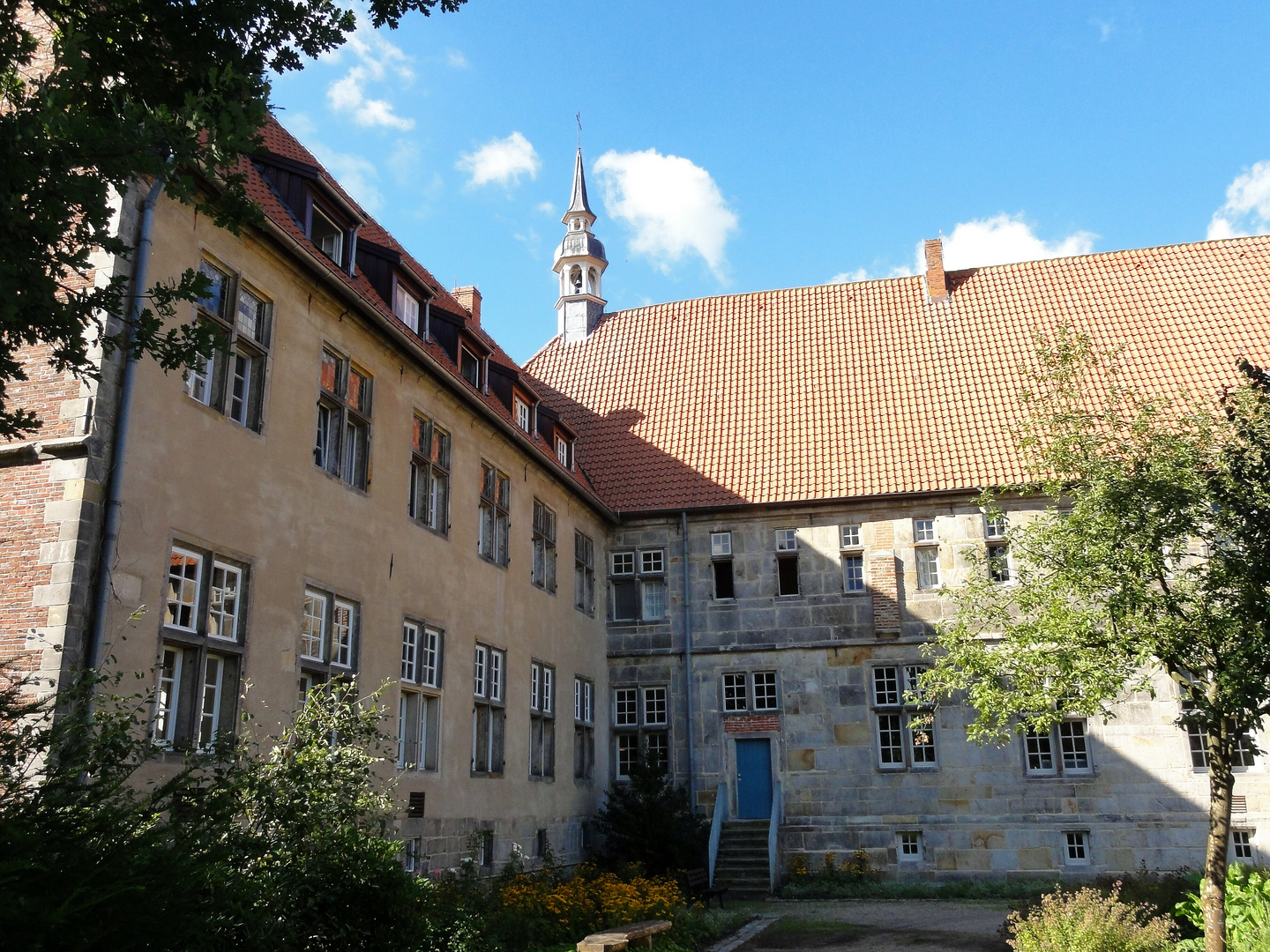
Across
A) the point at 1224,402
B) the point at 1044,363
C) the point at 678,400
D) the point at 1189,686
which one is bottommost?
the point at 1189,686

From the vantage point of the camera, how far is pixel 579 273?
30.0 m

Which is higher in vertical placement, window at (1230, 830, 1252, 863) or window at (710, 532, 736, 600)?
window at (710, 532, 736, 600)

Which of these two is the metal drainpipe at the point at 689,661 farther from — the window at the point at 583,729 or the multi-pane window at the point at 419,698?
the multi-pane window at the point at 419,698

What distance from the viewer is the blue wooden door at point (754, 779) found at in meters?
21.8

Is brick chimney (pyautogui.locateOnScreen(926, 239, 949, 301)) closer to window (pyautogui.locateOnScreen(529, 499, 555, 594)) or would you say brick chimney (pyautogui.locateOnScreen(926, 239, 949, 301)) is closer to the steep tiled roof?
the steep tiled roof

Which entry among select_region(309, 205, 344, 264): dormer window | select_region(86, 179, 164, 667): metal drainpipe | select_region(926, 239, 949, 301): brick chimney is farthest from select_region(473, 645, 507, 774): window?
select_region(926, 239, 949, 301): brick chimney

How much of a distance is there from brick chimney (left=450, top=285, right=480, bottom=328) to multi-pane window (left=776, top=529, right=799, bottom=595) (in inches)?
314

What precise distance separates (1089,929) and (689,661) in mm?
12581

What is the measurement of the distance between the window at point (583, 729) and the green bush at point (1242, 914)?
36.6 feet

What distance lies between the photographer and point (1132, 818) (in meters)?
20.1

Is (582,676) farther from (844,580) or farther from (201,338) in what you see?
(201,338)

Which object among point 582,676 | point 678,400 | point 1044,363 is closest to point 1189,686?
point 1044,363

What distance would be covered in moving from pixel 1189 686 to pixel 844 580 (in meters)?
11.6

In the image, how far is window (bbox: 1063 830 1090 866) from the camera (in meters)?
20.2
